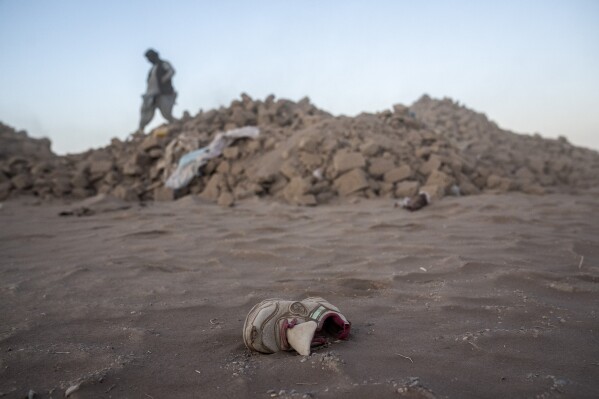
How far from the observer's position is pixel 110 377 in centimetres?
139

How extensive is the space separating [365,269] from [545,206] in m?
3.52

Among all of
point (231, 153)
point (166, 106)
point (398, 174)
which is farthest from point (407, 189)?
point (166, 106)

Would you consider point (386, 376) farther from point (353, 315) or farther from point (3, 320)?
point (3, 320)

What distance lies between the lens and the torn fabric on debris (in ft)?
23.9

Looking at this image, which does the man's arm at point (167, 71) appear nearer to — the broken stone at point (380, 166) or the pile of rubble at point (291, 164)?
the pile of rubble at point (291, 164)

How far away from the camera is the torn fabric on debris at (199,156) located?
23.9 ft

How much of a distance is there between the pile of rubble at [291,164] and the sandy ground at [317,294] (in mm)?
2077

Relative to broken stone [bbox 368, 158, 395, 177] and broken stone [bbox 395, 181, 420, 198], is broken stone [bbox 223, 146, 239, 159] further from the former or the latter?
broken stone [bbox 395, 181, 420, 198]

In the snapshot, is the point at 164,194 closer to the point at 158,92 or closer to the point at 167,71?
the point at 158,92

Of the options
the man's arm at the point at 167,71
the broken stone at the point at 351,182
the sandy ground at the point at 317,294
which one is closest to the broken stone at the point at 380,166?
the broken stone at the point at 351,182

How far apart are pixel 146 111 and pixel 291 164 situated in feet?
17.9

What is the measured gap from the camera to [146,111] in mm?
10359

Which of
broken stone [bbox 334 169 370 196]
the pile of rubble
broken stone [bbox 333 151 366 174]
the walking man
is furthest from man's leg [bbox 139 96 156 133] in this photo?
broken stone [bbox 334 169 370 196]

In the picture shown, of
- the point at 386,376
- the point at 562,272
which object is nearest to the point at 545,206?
the point at 562,272
